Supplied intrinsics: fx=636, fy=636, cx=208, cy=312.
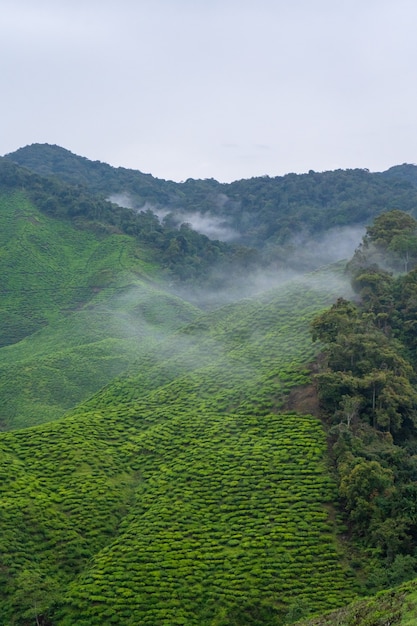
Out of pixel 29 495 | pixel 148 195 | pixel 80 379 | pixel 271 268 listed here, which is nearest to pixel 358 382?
pixel 29 495

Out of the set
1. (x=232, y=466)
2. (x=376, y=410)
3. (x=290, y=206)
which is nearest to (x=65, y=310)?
(x=232, y=466)

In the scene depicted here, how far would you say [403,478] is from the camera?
3128cm

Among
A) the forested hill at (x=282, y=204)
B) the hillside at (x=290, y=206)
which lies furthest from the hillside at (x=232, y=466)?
the forested hill at (x=282, y=204)

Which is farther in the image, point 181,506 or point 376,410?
point 376,410

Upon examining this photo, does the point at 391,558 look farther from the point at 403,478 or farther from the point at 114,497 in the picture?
the point at 114,497

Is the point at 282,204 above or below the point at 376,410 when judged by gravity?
Answer: above

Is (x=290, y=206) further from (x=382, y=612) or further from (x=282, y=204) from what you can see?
(x=382, y=612)

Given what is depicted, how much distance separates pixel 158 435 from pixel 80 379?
28227 millimetres

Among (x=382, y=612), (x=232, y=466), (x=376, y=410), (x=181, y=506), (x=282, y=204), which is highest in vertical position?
(x=282, y=204)

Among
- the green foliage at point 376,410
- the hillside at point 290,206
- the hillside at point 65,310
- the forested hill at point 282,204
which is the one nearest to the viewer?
the green foliage at point 376,410

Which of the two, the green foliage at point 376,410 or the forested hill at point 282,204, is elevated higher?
the forested hill at point 282,204

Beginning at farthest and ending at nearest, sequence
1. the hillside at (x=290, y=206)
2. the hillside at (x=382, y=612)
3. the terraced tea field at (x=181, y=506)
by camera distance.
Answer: the hillside at (x=290, y=206) < the terraced tea field at (x=181, y=506) < the hillside at (x=382, y=612)

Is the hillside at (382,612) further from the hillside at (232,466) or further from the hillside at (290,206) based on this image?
the hillside at (290,206)

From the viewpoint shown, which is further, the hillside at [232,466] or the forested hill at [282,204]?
the forested hill at [282,204]
